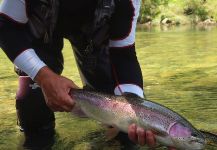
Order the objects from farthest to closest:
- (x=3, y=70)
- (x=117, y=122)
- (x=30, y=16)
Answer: (x=3, y=70)
(x=30, y=16)
(x=117, y=122)

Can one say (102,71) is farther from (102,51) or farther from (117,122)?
(117,122)

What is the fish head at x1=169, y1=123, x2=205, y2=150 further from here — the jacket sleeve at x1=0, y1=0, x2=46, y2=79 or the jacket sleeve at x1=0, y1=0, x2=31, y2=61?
the jacket sleeve at x1=0, y1=0, x2=31, y2=61

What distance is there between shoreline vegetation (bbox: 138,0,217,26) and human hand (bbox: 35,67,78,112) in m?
43.8

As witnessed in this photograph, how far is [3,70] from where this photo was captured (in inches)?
305

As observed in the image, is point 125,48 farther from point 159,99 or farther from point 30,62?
point 159,99

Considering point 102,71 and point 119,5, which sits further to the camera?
point 102,71

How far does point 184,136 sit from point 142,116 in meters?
0.23

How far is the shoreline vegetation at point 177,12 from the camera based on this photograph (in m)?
47.7

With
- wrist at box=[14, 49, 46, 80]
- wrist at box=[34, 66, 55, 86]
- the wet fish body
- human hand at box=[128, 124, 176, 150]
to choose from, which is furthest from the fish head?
wrist at box=[14, 49, 46, 80]

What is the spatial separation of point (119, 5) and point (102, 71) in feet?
2.17

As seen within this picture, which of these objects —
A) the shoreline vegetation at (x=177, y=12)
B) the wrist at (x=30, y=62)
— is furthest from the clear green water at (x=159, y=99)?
the shoreline vegetation at (x=177, y=12)

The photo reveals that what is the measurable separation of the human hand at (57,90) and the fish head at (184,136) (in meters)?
0.56

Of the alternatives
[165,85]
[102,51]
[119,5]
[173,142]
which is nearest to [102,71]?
[102,51]

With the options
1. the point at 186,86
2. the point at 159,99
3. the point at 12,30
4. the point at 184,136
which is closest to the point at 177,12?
the point at 186,86
